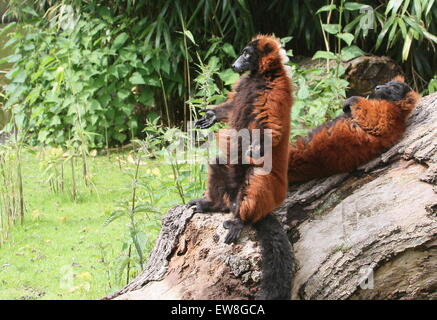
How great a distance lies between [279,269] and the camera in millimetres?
Result: 3088

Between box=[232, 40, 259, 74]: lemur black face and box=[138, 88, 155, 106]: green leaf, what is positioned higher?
box=[232, 40, 259, 74]: lemur black face

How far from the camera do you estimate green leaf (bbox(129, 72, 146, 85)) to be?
24.1 feet

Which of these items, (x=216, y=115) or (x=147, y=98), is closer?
(x=216, y=115)

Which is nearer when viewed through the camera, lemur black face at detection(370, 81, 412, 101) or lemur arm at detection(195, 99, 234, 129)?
lemur arm at detection(195, 99, 234, 129)

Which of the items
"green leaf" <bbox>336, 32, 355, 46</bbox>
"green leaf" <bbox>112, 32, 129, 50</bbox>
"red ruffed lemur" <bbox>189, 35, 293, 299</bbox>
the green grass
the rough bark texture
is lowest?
the green grass

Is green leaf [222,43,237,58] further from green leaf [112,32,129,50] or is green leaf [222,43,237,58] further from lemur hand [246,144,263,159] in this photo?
lemur hand [246,144,263,159]

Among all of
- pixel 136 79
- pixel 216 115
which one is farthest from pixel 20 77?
pixel 216 115

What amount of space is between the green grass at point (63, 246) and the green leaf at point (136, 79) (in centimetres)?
123

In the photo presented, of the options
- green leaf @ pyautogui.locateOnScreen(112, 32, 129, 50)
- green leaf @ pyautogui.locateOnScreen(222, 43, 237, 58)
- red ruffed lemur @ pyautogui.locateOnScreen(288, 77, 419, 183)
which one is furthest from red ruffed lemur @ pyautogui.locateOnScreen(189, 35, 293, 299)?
green leaf @ pyautogui.locateOnScreen(112, 32, 129, 50)

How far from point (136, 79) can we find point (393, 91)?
13.2 feet

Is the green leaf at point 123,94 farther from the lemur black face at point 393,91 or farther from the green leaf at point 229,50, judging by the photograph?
the lemur black face at point 393,91

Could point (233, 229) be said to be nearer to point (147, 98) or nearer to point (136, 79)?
point (136, 79)

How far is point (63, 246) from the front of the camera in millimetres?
4992

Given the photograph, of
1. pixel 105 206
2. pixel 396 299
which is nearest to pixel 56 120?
pixel 105 206
